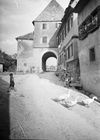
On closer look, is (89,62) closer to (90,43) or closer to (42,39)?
(90,43)

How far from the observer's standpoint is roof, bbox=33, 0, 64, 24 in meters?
23.0

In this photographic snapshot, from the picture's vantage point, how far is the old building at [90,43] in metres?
6.75

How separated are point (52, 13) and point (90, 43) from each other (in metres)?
19.8

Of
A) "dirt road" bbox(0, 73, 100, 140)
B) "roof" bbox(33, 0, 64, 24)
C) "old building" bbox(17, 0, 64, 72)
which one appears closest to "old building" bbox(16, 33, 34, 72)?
"old building" bbox(17, 0, 64, 72)

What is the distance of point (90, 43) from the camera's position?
750 cm

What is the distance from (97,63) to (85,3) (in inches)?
200

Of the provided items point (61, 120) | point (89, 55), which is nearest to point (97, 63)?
point (89, 55)

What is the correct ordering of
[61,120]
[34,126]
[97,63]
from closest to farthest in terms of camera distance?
1. [34,126]
2. [61,120]
3. [97,63]

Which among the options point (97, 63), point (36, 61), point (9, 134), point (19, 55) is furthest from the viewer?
point (19, 55)

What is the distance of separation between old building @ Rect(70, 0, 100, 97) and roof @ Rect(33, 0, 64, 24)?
1553cm

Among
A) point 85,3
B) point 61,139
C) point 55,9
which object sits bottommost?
point 61,139

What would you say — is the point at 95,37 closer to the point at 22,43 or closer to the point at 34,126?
the point at 34,126

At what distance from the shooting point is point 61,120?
429 centimetres

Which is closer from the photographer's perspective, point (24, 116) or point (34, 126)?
point (34, 126)
